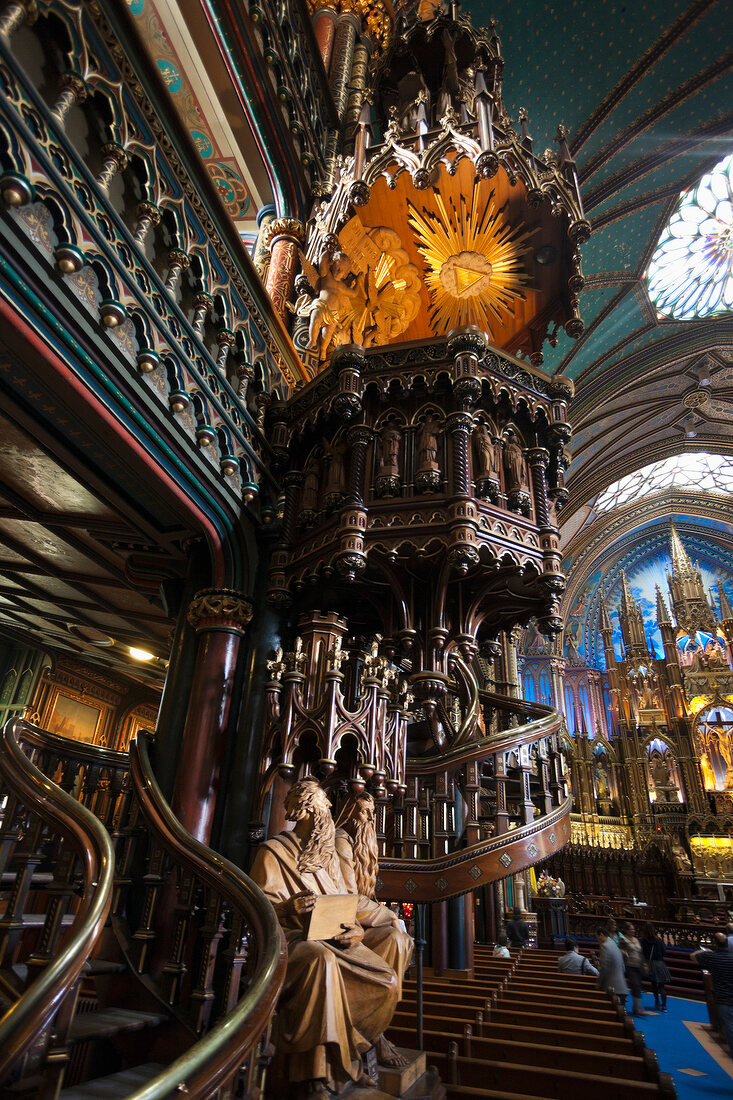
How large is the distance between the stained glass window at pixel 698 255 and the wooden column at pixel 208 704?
50.7ft

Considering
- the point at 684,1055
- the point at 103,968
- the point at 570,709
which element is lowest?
the point at 684,1055

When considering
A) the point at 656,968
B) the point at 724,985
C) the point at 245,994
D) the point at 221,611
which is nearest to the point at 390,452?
the point at 221,611

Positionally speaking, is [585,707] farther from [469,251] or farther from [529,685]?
[469,251]

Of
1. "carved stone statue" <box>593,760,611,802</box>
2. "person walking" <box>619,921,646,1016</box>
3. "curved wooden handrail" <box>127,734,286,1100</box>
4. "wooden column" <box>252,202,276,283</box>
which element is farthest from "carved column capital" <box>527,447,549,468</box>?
"carved stone statue" <box>593,760,611,802</box>

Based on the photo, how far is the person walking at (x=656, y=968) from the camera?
30.3 feet

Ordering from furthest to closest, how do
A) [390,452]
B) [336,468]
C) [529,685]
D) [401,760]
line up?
[529,685], [336,468], [390,452], [401,760]

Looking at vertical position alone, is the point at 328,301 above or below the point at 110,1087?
above

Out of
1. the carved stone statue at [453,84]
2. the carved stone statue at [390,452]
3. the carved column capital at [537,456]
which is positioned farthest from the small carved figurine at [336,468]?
the carved stone statue at [453,84]

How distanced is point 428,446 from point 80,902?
3.84m

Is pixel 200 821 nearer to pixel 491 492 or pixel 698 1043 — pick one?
pixel 491 492

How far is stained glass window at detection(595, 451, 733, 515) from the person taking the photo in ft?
79.5

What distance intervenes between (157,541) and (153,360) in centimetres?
243

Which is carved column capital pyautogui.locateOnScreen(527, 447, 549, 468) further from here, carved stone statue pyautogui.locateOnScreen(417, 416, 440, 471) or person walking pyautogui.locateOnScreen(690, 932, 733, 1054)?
person walking pyautogui.locateOnScreen(690, 932, 733, 1054)

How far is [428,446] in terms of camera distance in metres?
5.08
